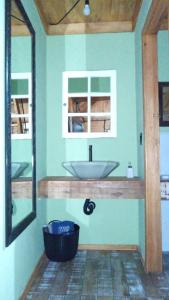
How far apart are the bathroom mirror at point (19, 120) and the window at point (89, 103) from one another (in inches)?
27.4

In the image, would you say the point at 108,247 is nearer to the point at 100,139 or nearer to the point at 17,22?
the point at 100,139

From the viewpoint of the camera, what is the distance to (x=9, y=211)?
1687mm

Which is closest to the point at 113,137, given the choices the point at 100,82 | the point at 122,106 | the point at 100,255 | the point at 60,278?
the point at 122,106

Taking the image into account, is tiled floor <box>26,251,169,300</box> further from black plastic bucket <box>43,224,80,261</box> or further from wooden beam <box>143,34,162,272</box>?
Result: wooden beam <box>143,34,162,272</box>

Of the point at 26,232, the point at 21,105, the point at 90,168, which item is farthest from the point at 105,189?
the point at 21,105

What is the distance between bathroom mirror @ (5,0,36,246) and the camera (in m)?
1.73

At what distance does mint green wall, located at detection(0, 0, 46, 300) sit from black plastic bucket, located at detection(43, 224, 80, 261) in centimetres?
8

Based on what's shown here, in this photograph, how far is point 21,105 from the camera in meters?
2.19

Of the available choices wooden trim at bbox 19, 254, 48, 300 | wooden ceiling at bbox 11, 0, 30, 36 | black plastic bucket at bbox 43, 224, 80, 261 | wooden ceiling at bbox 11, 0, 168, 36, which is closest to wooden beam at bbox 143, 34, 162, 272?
wooden ceiling at bbox 11, 0, 168, 36

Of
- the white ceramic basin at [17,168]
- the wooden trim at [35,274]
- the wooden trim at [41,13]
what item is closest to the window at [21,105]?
the white ceramic basin at [17,168]

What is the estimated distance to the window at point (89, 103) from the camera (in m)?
3.09

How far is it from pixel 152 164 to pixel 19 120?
46.6 inches

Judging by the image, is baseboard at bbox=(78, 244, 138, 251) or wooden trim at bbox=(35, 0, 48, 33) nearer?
wooden trim at bbox=(35, 0, 48, 33)

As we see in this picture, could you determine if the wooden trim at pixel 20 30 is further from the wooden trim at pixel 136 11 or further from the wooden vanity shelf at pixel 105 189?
the wooden vanity shelf at pixel 105 189
